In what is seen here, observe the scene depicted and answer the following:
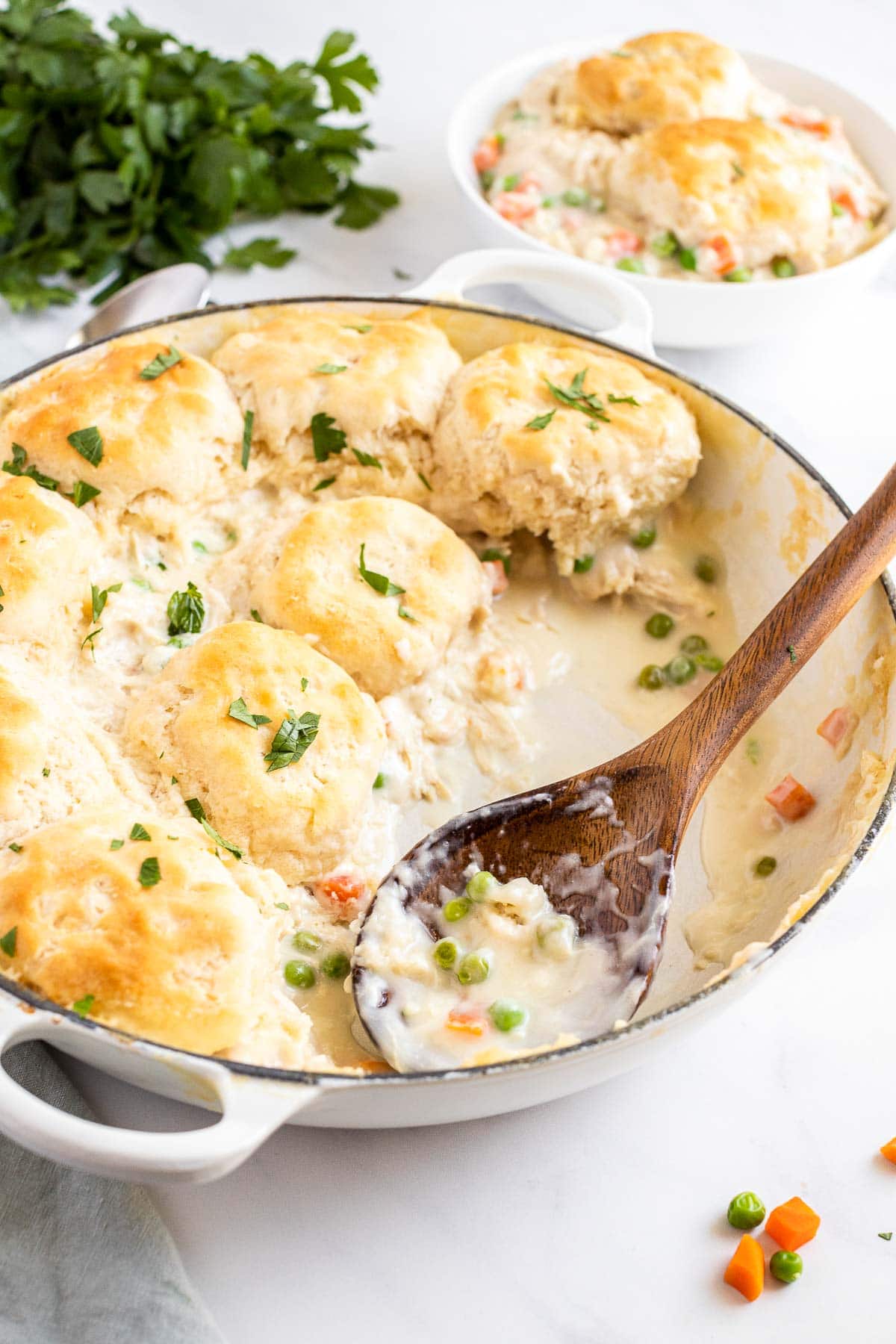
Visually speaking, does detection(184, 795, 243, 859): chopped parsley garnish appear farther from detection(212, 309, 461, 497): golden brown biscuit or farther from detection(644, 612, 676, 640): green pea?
detection(644, 612, 676, 640): green pea

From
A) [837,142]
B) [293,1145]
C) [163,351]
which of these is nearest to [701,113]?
[837,142]

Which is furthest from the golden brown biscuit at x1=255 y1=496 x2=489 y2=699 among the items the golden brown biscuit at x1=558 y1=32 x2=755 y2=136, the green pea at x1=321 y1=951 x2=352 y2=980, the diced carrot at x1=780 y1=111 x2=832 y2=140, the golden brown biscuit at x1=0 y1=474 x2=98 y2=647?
the diced carrot at x1=780 y1=111 x2=832 y2=140

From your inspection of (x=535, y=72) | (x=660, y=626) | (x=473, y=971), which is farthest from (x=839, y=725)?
(x=535, y=72)

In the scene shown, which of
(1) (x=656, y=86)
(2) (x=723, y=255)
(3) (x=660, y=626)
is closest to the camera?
(3) (x=660, y=626)

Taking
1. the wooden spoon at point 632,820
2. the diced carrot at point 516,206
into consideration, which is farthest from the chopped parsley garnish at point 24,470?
the diced carrot at point 516,206

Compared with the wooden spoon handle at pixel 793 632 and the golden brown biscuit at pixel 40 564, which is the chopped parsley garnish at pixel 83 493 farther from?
the wooden spoon handle at pixel 793 632

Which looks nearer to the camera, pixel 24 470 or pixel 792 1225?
pixel 792 1225

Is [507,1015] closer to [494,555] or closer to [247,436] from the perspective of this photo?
[494,555]
